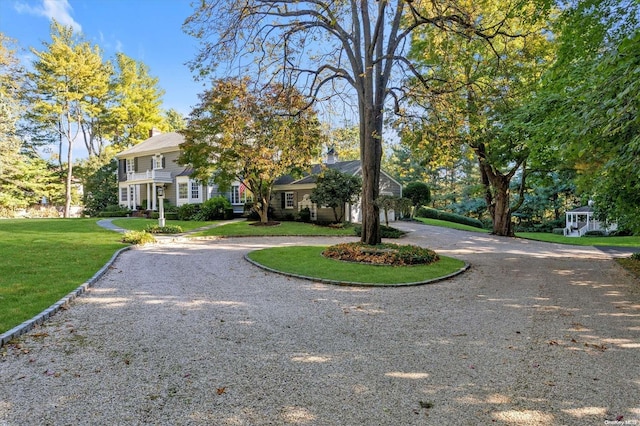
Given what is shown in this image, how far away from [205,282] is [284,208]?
19327mm

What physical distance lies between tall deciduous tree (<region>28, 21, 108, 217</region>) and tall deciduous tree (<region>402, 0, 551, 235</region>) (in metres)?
29.1

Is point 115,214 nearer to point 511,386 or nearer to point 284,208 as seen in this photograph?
point 284,208

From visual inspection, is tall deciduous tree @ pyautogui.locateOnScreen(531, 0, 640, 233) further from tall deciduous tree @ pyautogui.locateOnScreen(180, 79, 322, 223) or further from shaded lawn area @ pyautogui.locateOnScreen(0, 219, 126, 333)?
tall deciduous tree @ pyautogui.locateOnScreen(180, 79, 322, 223)

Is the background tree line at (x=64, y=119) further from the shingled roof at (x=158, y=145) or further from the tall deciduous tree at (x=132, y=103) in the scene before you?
the shingled roof at (x=158, y=145)

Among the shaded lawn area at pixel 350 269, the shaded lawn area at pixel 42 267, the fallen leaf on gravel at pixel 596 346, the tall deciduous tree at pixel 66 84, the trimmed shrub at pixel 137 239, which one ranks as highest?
the tall deciduous tree at pixel 66 84

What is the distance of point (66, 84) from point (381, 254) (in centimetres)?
3360

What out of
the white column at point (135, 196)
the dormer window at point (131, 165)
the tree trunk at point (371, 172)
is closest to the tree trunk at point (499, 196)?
the tree trunk at point (371, 172)

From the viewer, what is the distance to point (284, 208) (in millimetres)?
27062

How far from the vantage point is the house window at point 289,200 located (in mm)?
26634

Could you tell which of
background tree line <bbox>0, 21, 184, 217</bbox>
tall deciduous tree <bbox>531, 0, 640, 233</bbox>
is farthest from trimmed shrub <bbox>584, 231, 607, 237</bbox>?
background tree line <bbox>0, 21, 184, 217</bbox>

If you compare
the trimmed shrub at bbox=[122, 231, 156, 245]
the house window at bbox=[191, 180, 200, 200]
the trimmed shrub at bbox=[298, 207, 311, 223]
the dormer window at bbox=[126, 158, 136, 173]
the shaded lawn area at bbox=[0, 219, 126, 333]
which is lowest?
the shaded lawn area at bbox=[0, 219, 126, 333]

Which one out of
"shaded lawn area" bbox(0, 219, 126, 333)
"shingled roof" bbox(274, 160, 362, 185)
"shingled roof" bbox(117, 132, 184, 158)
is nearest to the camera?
"shaded lawn area" bbox(0, 219, 126, 333)

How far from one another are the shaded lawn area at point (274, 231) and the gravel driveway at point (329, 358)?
10.8 m

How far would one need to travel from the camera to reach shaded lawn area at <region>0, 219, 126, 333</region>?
551cm
